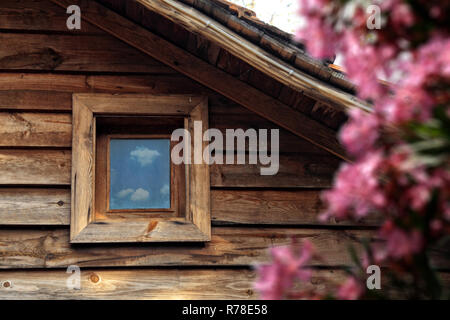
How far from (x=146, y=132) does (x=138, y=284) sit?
0.93 meters

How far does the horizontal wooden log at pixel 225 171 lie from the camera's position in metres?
2.92

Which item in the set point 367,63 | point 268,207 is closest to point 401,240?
point 367,63

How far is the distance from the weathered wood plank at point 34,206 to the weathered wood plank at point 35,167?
6cm

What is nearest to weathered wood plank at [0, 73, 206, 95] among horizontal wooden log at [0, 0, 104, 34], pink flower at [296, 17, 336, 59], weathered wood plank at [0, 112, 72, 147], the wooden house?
the wooden house

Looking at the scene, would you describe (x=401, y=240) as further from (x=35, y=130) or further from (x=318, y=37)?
(x=35, y=130)

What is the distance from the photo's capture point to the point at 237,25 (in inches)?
103

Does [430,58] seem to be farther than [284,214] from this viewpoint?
No

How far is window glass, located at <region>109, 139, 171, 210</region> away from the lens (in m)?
3.07

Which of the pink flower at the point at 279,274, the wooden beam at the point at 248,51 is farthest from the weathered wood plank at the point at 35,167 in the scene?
the pink flower at the point at 279,274

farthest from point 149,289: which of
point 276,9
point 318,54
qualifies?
point 276,9

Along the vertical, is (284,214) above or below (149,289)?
above

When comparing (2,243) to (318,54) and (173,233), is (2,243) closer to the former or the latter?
(173,233)

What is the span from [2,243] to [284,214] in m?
1.63

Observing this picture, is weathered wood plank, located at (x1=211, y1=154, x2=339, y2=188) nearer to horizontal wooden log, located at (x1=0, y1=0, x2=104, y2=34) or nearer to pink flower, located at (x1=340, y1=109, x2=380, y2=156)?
horizontal wooden log, located at (x1=0, y1=0, x2=104, y2=34)
